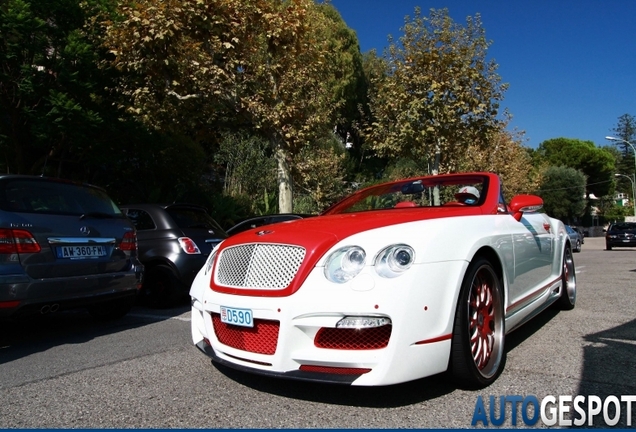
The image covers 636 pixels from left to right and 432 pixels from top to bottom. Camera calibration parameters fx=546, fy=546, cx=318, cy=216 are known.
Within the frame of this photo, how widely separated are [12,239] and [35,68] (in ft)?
27.2

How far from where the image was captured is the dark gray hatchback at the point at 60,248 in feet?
14.8

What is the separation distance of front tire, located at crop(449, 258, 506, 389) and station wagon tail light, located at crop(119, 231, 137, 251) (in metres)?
3.72

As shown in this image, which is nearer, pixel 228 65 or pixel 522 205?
pixel 522 205

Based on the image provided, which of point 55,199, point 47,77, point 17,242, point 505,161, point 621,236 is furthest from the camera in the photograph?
point 505,161

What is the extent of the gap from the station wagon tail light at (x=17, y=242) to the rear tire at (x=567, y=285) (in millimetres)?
5220

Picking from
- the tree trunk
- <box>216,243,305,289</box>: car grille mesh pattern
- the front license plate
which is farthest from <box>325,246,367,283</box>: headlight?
the tree trunk

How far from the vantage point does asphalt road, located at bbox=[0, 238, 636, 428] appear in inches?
114

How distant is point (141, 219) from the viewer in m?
7.55

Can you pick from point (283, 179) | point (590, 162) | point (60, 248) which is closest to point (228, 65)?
point (283, 179)

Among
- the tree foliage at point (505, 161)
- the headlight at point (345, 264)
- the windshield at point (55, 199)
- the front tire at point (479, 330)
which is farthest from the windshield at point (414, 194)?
the tree foliage at point (505, 161)

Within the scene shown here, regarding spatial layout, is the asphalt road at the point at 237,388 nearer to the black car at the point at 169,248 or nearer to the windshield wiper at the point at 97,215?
the windshield wiper at the point at 97,215

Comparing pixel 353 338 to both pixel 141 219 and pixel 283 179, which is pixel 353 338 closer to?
pixel 141 219

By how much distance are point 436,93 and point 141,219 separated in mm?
10560

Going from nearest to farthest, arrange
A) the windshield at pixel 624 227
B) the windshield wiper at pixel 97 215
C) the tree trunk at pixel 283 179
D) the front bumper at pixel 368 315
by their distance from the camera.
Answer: the front bumper at pixel 368 315 → the windshield wiper at pixel 97 215 → the tree trunk at pixel 283 179 → the windshield at pixel 624 227
